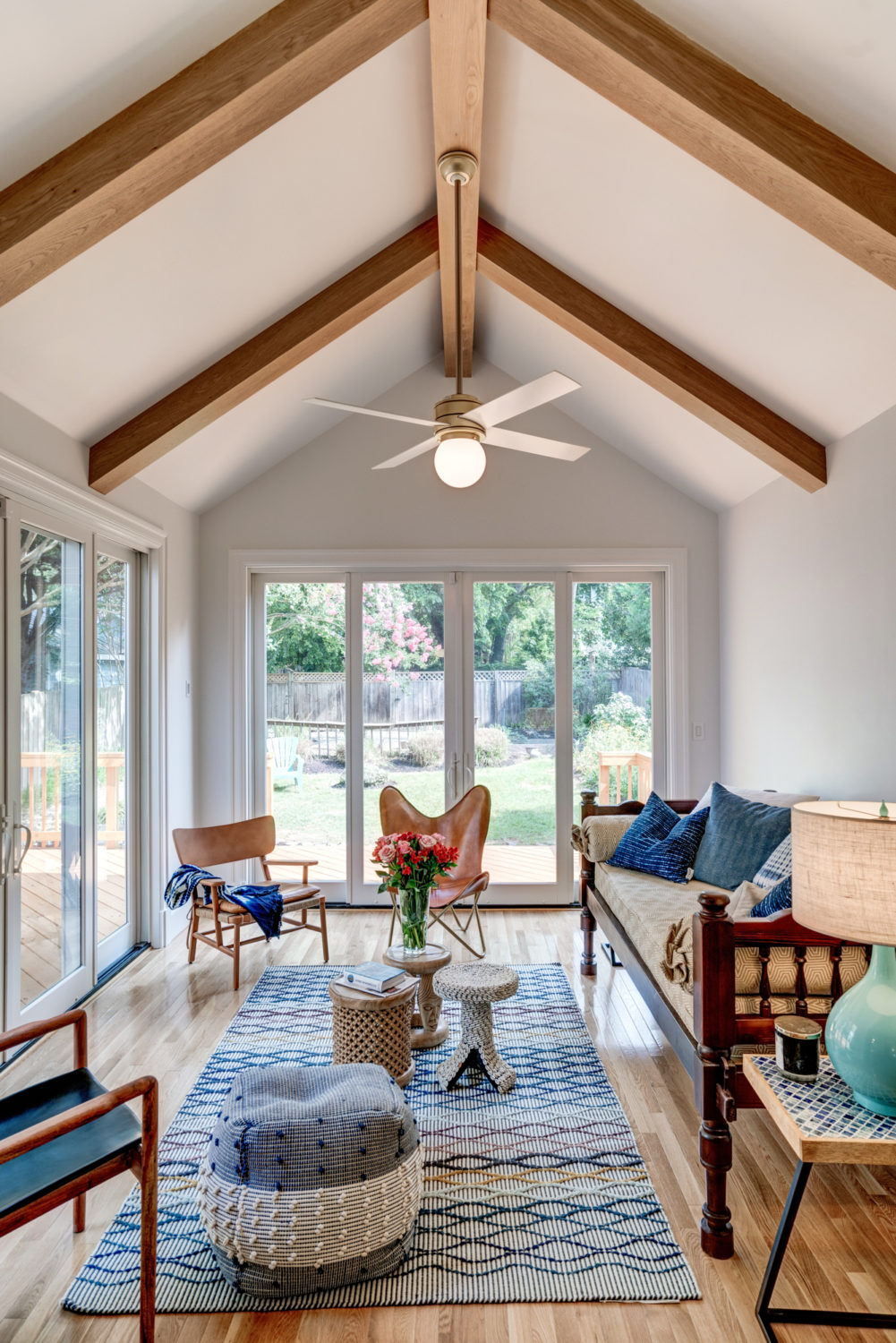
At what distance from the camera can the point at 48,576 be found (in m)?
3.44

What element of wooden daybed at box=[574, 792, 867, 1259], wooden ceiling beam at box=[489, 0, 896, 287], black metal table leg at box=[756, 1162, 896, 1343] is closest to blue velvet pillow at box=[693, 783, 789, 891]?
wooden daybed at box=[574, 792, 867, 1259]

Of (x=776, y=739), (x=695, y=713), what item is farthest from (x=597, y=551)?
(x=776, y=739)

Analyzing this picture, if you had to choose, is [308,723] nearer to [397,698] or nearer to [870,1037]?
[397,698]

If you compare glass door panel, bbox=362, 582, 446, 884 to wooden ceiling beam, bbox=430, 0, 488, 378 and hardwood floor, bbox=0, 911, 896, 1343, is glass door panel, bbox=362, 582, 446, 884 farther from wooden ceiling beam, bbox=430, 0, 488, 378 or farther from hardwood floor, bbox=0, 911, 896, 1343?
wooden ceiling beam, bbox=430, 0, 488, 378

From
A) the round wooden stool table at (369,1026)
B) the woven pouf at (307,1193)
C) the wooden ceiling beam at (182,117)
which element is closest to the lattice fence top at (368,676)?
the round wooden stool table at (369,1026)

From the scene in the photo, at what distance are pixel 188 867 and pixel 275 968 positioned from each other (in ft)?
2.21

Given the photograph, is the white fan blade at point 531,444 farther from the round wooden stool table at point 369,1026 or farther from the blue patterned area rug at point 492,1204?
the blue patterned area rug at point 492,1204

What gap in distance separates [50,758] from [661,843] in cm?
270

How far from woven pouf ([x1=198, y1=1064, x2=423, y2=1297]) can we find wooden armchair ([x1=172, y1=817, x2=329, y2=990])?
5.95ft

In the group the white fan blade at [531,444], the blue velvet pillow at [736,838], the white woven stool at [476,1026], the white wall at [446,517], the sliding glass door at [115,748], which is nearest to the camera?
the white woven stool at [476,1026]

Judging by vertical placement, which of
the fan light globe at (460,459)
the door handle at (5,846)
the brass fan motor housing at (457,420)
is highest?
the brass fan motor housing at (457,420)

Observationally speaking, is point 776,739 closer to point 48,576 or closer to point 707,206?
point 707,206

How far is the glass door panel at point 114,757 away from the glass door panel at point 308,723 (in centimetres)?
109

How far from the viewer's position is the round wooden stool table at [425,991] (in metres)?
3.05
